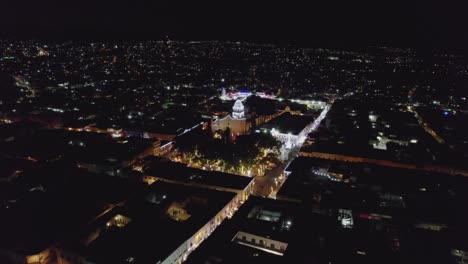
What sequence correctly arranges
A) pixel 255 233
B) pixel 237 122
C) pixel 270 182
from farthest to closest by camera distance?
pixel 237 122 < pixel 270 182 < pixel 255 233

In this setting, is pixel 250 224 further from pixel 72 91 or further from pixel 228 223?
pixel 72 91

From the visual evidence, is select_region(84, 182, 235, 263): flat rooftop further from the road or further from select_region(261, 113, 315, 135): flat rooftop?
select_region(261, 113, 315, 135): flat rooftop

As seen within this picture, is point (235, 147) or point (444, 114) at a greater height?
point (235, 147)

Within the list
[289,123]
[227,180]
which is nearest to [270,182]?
[227,180]

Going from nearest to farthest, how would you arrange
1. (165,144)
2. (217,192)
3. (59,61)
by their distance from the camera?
(217,192), (165,144), (59,61)

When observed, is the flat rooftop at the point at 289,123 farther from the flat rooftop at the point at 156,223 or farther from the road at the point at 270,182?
the flat rooftop at the point at 156,223

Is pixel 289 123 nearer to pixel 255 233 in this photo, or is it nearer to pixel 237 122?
pixel 237 122

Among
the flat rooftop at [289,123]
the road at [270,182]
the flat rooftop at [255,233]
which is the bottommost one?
the road at [270,182]

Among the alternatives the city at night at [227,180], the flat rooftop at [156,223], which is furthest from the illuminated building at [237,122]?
the flat rooftop at [156,223]

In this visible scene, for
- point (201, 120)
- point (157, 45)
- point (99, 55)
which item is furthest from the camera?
point (157, 45)

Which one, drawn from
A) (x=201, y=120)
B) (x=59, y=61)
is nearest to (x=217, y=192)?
(x=201, y=120)

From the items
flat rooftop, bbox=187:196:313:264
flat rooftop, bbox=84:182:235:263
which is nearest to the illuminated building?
flat rooftop, bbox=84:182:235:263
